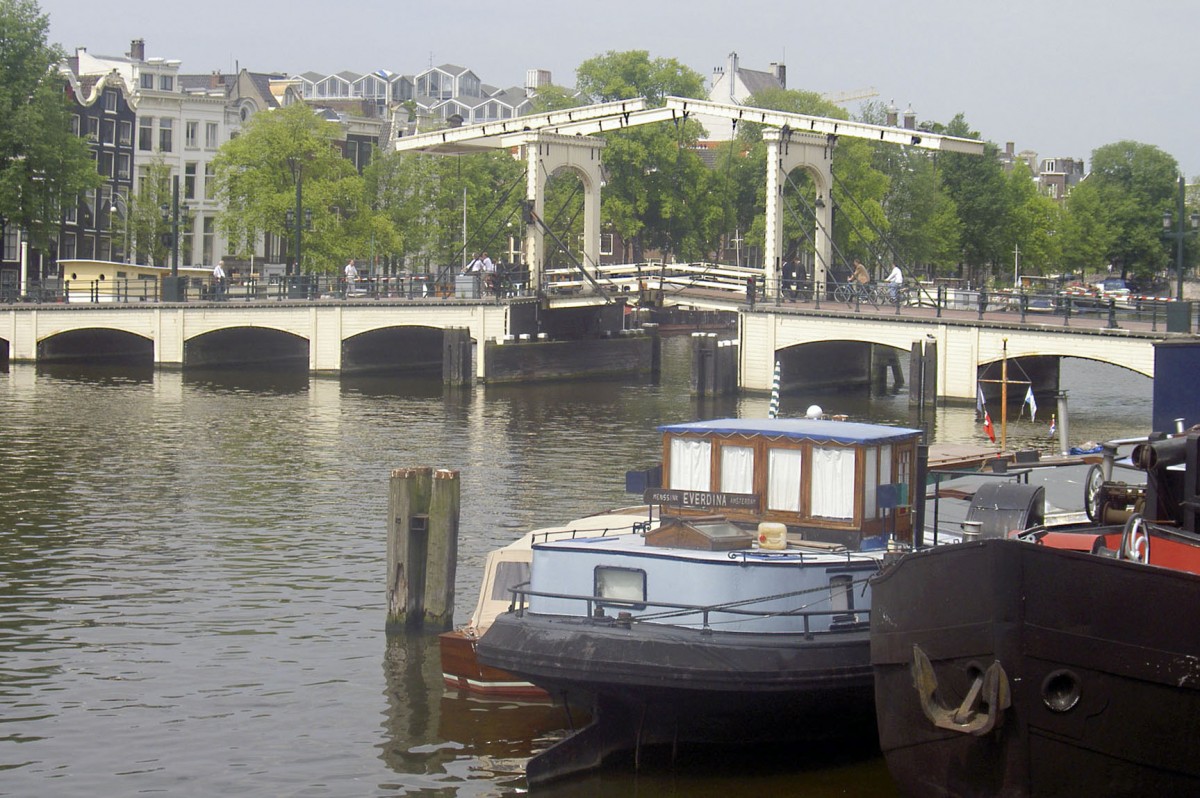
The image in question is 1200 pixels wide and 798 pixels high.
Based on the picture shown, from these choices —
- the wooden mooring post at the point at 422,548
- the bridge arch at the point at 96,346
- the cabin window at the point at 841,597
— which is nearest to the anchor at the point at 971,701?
the cabin window at the point at 841,597

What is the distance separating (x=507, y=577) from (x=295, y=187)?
5312cm

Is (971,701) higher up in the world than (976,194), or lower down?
lower down

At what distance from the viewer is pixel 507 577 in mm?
16172

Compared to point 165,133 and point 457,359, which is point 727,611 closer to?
point 457,359

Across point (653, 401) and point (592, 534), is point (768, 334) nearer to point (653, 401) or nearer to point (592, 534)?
point (653, 401)

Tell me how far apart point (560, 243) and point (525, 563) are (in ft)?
116

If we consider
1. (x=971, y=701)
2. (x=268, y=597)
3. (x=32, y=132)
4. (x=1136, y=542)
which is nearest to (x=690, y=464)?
(x=971, y=701)

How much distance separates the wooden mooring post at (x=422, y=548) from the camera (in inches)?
651


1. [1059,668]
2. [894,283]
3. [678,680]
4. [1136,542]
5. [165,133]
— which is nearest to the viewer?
[1059,668]

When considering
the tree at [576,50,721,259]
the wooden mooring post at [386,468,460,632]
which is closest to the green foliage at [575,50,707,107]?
the tree at [576,50,721,259]

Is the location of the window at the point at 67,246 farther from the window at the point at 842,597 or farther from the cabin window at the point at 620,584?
the window at the point at 842,597

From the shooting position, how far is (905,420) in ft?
Result: 132

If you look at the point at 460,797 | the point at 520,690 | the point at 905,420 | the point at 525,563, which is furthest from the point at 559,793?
the point at 905,420

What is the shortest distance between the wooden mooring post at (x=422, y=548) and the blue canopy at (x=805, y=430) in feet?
8.53
